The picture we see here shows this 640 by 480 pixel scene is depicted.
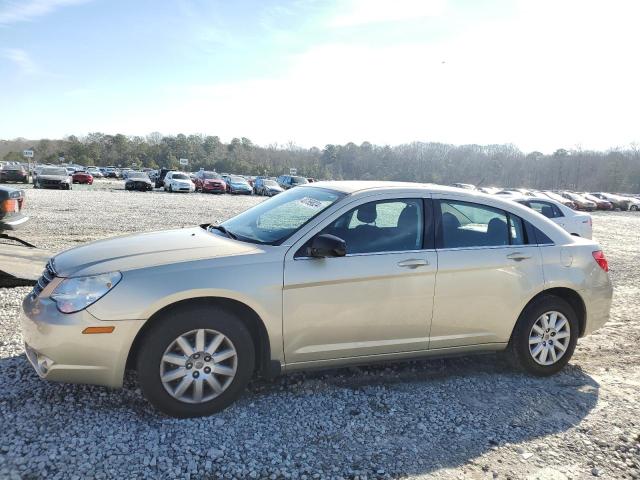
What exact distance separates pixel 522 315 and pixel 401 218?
142cm

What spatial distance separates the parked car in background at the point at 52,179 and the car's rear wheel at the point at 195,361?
107 ft

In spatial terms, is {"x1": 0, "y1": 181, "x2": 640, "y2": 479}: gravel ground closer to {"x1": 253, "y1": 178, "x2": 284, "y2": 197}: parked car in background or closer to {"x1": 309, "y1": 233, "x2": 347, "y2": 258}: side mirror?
{"x1": 309, "y1": 233, "x2": 347, "y2": 258}: side mirror

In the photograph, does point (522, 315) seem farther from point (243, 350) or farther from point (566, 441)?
point (243, 350)

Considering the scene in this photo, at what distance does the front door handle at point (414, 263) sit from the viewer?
3830 millimetres

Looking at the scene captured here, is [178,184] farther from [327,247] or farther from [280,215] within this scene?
[327,247]

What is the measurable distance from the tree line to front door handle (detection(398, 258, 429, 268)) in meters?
102

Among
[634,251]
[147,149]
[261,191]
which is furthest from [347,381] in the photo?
[147,149]

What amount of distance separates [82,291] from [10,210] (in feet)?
18.3

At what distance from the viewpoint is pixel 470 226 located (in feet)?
13.9

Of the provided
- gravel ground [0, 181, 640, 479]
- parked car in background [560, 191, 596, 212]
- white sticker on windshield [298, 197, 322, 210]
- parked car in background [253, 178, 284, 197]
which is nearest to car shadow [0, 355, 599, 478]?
gravel ground [0, 181, 640, 479]

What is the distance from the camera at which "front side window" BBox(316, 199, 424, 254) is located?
384 centimetres

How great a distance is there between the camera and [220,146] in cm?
12344

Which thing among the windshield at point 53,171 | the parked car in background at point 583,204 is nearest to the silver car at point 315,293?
the windshield at point 53,171

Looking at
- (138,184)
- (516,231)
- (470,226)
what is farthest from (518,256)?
(138,184)
